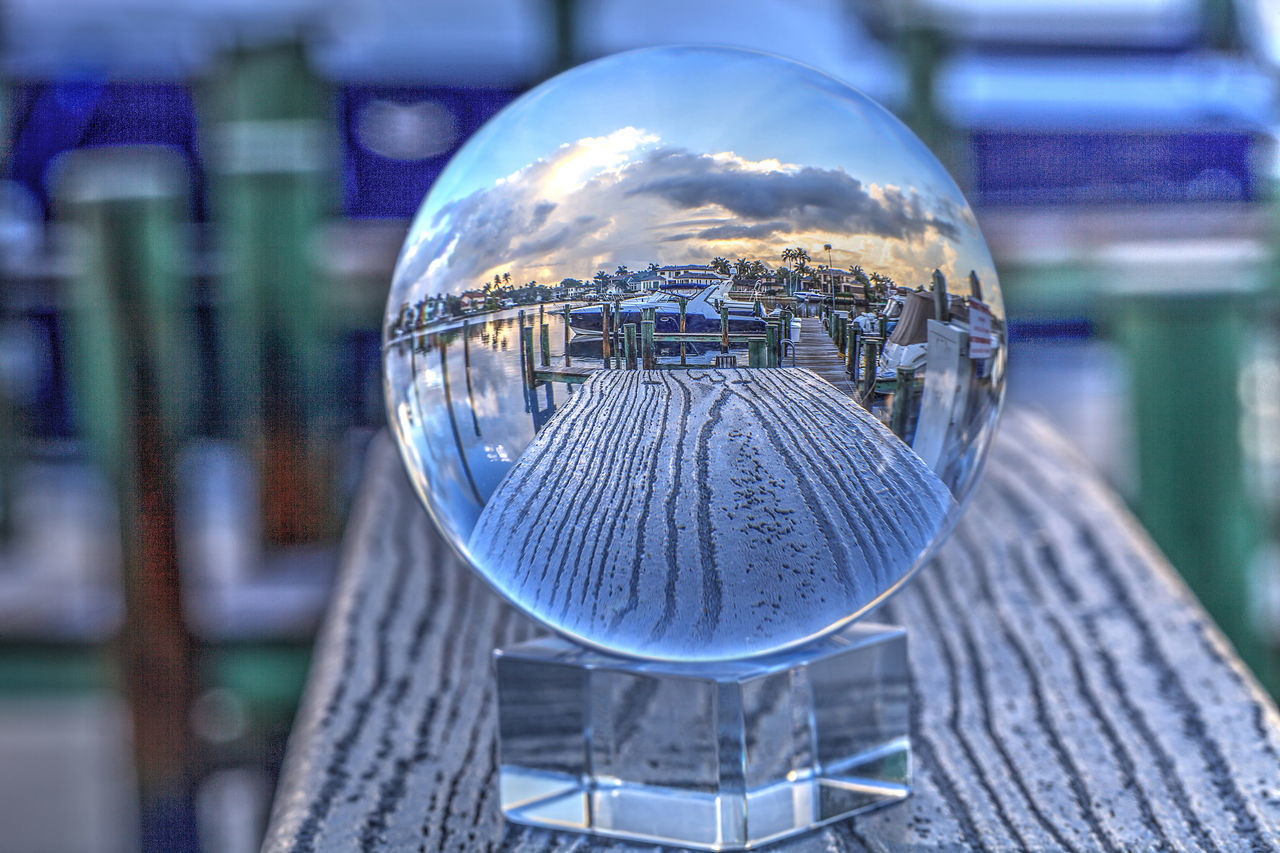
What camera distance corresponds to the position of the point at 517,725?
580 millimetres

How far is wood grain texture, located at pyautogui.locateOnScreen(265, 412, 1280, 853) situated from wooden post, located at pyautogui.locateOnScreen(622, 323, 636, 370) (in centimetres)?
25

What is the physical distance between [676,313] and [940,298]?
5.2 inches

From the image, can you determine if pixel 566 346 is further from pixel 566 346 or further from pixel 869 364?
pixel 869 364

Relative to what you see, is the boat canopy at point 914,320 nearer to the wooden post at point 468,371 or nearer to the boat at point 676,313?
the boat at point 676,313

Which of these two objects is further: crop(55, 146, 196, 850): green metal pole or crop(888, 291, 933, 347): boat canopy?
crop(55, 146, 196, 850): green metal pole

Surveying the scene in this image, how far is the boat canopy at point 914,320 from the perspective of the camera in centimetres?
50

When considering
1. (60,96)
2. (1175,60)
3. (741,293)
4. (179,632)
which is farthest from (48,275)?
(1175,60)

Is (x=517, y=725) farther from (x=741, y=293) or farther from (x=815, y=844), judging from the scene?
(x=741, y=293)

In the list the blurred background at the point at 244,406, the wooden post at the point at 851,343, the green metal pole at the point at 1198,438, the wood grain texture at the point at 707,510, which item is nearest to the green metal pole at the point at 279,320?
the blurred background at the point at 244,406

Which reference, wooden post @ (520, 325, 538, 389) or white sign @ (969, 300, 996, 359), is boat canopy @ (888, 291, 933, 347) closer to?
white sign @ (969, 300, 996, 359)

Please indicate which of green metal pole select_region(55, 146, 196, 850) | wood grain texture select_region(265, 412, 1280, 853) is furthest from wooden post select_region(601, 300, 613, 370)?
green metal pole select_region(55, 146, 196, 850)

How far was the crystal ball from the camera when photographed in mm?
471

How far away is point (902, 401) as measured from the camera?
507mm

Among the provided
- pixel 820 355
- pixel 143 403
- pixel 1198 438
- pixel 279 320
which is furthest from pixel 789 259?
pixel 279 320
